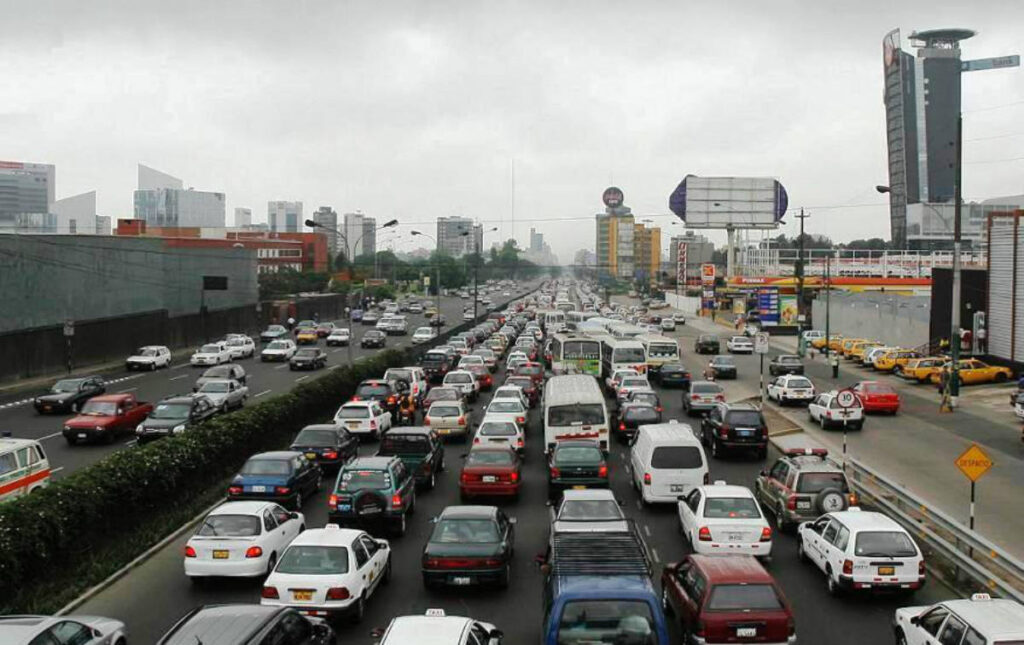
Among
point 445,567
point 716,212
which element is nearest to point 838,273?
point 716,212

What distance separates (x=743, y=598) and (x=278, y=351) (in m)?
50.9

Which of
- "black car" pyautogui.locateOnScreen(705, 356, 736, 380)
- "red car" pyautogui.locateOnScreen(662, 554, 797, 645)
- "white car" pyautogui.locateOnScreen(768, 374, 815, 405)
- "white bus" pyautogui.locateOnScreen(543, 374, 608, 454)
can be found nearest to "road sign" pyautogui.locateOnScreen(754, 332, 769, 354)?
"white car" pyautogui.locateOnScreen(768, 374, 815, 405)

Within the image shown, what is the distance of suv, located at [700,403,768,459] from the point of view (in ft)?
93.3

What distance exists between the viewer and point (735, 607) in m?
12.2

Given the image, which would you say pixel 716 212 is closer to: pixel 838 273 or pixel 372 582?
pixel 838 273

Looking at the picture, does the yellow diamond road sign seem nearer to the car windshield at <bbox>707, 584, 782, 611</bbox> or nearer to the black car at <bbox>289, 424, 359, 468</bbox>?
the car windshield at <bbox>707, 584, 782, 611</bbox>

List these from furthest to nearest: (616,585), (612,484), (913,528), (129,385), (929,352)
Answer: (929,352)
(129,385)
(612,484)
(913,528)
(616,585)

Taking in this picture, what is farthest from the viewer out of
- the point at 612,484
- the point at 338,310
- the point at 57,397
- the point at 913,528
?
the point at 338,310

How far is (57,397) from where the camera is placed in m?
38.1

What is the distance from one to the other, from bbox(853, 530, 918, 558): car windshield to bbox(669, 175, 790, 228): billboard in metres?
90.5

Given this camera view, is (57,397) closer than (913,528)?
No

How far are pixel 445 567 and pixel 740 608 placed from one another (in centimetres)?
505

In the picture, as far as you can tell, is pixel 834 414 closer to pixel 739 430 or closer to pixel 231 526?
pixel 739 430

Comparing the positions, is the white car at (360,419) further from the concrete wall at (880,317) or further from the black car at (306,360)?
the concrete wall at (880,317)
